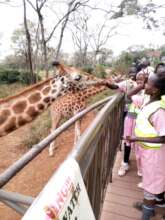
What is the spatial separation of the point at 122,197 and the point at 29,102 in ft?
5.77

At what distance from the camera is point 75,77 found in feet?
16.5

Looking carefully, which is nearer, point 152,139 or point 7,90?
point 152,139

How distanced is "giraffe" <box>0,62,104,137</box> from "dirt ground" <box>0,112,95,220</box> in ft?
4.30

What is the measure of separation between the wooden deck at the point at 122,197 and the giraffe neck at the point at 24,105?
4.28ft

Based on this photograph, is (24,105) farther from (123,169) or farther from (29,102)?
(123,169)

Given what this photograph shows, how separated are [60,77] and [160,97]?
101 inches

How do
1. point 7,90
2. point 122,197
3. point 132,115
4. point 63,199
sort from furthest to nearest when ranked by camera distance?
1. point 7,90
2. point 132,115
3. point 122,197
4. point 63,199

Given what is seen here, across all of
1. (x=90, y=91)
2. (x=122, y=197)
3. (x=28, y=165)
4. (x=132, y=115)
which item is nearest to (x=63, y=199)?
(x=122, y=197)

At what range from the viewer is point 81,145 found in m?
1.41

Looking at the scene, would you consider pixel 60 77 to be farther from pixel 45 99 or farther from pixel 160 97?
pixel 160 97

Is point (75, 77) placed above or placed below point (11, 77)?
above

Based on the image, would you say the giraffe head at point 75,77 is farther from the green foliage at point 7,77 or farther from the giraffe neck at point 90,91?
the green foliage at point 7,77

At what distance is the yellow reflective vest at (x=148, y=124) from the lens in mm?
2311

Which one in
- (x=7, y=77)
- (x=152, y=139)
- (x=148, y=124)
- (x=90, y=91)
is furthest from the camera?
(x=7, y=77)
